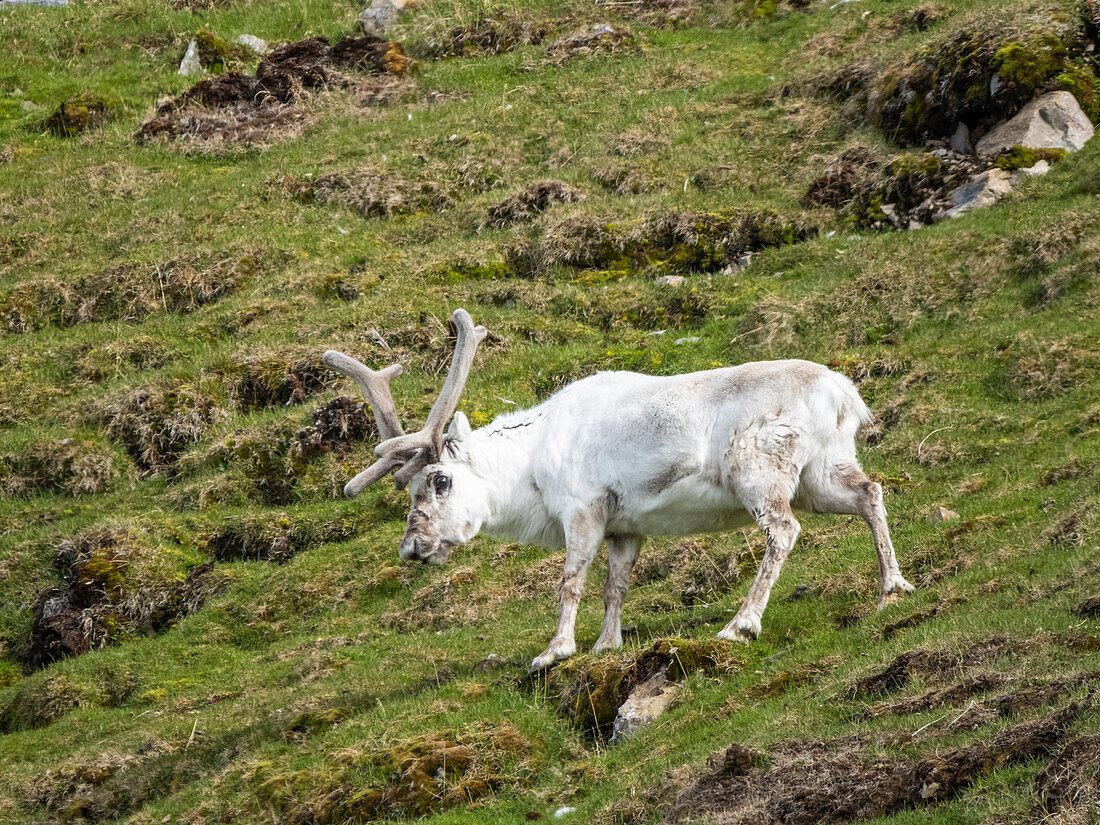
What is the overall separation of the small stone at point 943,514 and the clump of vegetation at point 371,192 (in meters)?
15.3

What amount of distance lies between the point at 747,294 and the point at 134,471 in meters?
10.3

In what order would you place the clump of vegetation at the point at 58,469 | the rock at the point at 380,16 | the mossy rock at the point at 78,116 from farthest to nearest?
1. the rock at the point at 380,16
2. the mossy rock at the point at 78,116
3. the clump of vegetation at the point at 58,469

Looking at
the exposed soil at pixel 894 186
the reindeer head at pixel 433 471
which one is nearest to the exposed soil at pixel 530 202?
the exposed soil at pixel 894 186

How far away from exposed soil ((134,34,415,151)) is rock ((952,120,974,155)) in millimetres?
15390

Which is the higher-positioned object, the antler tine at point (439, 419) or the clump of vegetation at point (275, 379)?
the antler tine at point (439, 419)

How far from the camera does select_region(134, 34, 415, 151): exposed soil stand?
27547 mm

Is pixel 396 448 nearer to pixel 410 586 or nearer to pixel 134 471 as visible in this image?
pixel 410 586

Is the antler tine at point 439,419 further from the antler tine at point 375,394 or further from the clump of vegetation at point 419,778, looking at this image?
the clump of vegetation at point 419,778

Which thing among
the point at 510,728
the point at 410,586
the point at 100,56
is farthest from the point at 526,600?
the point at 100,56

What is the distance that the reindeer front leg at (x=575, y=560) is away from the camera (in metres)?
9.73

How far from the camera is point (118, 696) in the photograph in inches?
511

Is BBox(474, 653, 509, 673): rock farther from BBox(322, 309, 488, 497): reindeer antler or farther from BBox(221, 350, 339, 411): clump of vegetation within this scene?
BBox(221, 350, 339, 411): clump of vegetation

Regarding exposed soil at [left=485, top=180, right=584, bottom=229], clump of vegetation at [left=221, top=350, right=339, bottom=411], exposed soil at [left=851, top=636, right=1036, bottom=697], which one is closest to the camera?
exposed soil at [left=851, top=636, right=1036, bottom=697]

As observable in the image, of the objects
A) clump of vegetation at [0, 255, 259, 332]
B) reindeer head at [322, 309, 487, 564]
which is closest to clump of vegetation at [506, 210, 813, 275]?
clump of vegetation at [0, 255, 259, 332]
